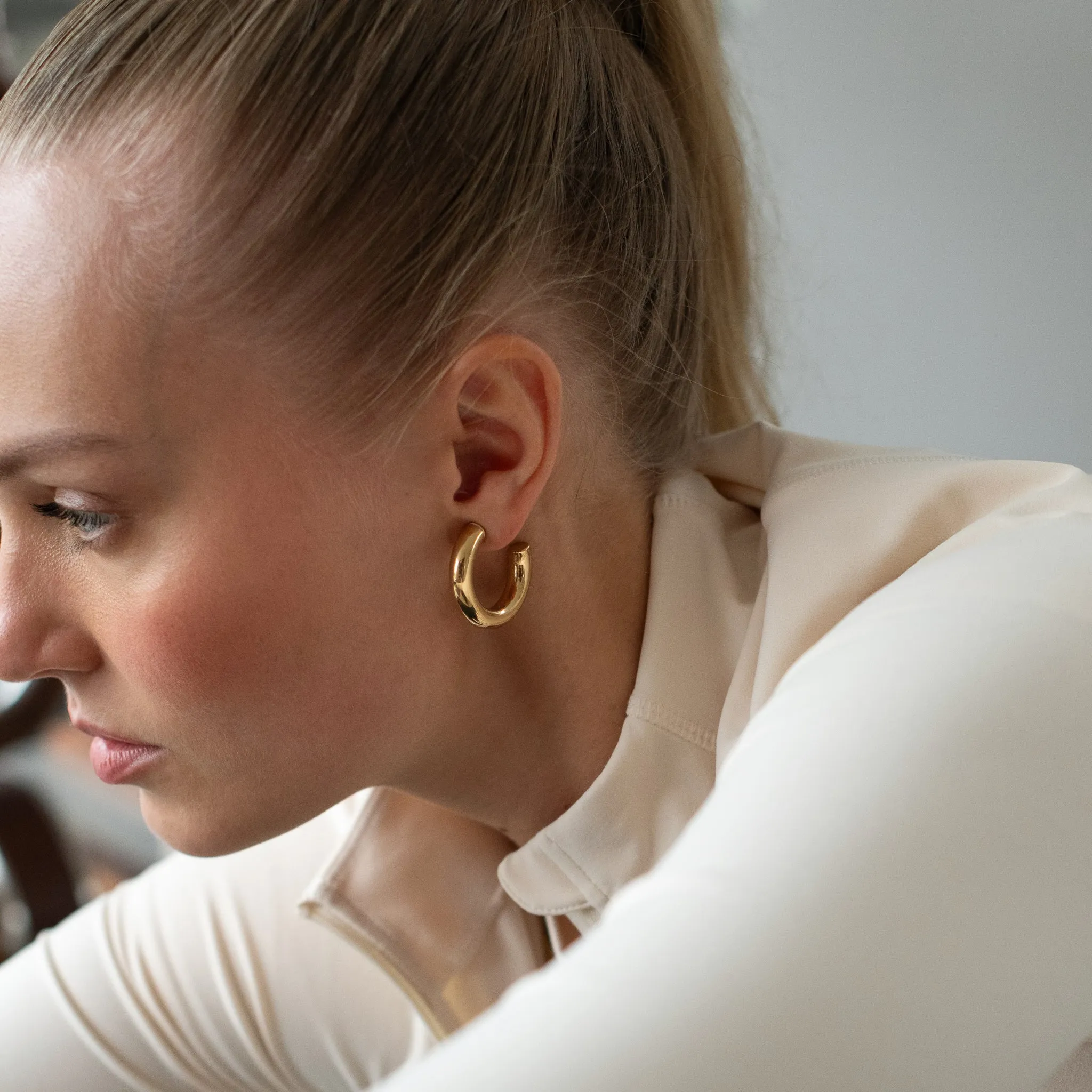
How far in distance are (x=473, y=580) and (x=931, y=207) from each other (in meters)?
0.67

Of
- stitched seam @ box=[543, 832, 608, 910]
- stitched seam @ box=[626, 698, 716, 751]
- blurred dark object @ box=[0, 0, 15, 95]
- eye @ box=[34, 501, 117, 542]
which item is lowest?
stitched seam @ box=[543, 832, 608, 910]

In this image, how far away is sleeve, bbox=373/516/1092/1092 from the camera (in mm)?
439

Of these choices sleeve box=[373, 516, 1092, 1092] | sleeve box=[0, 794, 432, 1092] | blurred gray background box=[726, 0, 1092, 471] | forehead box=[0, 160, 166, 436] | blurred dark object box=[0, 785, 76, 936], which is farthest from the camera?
blurred dark object box=[0, 785, 76, 936]

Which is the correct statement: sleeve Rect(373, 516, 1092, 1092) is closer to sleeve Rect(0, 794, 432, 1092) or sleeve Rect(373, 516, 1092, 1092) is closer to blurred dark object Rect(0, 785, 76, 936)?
sleeve Rect(0, 794, 432, 1092)

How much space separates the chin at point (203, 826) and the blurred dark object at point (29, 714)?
2.11 ft

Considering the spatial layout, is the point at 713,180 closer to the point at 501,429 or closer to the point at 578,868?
the point at 501,429

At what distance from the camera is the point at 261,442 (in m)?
0.68

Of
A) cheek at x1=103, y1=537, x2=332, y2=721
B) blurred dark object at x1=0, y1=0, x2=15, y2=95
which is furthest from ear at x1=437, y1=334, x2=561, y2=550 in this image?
blurred dark object at x1=0, y1=0, x2=15, y2=95

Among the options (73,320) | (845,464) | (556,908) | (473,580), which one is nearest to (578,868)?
(556,908)

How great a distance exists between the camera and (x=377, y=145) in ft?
2.21

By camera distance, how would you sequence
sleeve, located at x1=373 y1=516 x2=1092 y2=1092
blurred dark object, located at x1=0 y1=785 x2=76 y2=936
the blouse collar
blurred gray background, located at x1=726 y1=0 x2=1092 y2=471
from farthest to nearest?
blurred dark object, located at x1=0 y1=785 x2=76 y2=936, blurred gray background, located at x1=726 y1=0 x2=1092 y2=471, the blouse collar, sleeve, located at x1=373 y1=516 x2=1092 y2=1092

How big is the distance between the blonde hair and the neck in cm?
11

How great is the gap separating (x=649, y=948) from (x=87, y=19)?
57 cm

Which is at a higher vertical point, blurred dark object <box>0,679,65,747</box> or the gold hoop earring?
the gold hoop earring
